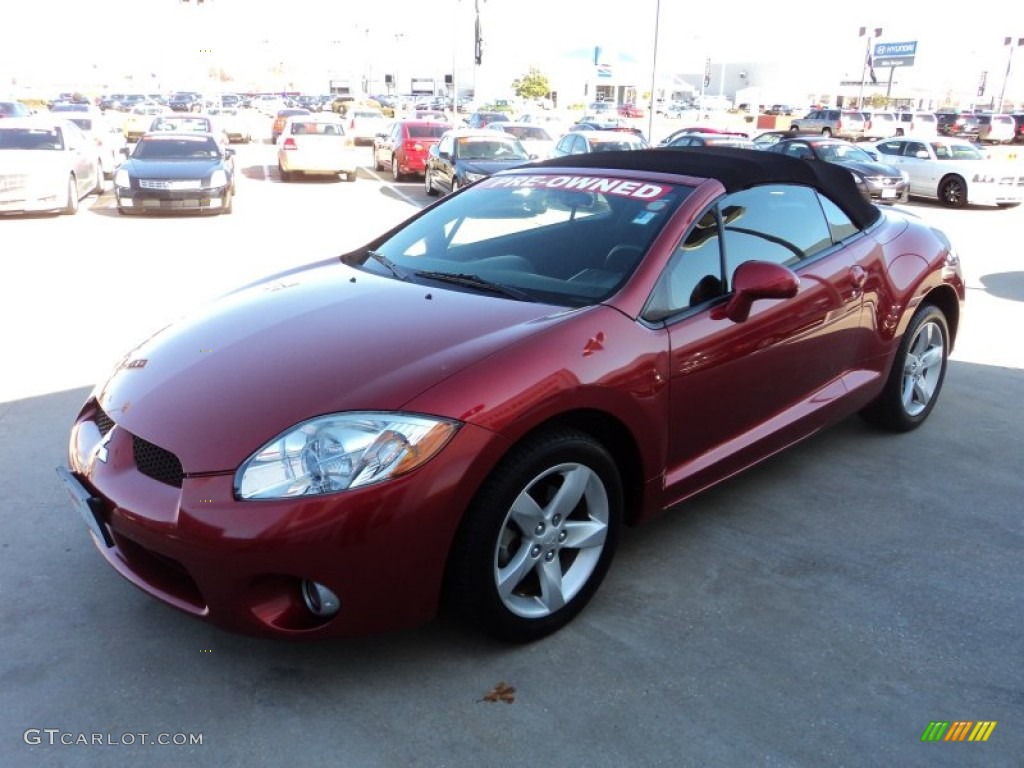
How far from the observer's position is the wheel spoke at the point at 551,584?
2.91 meters

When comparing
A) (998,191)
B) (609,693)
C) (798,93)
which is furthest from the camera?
(798,93)

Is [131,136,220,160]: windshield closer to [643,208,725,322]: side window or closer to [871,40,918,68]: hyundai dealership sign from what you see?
[643,208,725,322]: side window

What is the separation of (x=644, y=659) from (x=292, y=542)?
4.08 ft

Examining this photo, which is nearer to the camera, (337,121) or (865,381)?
(865,381)

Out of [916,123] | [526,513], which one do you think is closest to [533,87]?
[916,123]

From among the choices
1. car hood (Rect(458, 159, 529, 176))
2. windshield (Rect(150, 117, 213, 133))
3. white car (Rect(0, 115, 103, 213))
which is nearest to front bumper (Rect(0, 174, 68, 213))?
white car (Rect(0, 115, 103, 213))

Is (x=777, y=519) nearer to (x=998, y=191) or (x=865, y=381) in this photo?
(x=865, y=381)

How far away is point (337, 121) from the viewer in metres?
21.7

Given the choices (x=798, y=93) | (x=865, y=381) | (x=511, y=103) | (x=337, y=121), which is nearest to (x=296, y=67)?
(x=798, y=93)

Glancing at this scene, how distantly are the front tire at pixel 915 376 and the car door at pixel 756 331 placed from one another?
0.61 meters

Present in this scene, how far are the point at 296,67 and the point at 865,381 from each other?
551ft

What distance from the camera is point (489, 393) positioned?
2621 mm

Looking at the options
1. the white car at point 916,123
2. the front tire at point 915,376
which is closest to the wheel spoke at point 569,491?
the front tire at point 915,376

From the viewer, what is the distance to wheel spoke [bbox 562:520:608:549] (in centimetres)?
297
